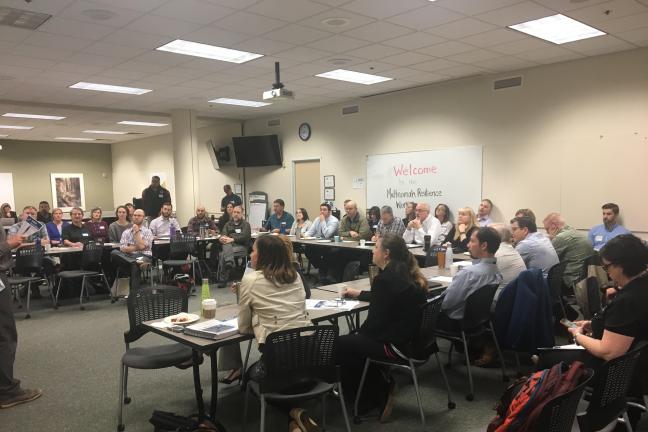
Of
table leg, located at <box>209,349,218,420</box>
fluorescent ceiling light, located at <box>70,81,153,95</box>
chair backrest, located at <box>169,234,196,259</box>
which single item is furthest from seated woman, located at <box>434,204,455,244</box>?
fluorescent ceiling light, located at <box>70,81,153,95</box>

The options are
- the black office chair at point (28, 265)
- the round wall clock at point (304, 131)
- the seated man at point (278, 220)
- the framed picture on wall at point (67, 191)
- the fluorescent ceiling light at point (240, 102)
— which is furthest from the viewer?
the framed picture on wall at point (67, 191)

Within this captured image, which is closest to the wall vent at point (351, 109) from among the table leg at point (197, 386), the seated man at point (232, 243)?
the seated man at point (232, 243)

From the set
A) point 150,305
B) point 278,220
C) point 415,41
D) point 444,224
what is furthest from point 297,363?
point 278,220

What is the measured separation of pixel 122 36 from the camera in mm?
5125

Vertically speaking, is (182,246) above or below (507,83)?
below

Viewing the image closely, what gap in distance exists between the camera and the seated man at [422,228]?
A: 272 inches

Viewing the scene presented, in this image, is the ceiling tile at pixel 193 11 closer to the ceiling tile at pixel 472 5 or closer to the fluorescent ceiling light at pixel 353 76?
the ceiling tile at pixel 472 5

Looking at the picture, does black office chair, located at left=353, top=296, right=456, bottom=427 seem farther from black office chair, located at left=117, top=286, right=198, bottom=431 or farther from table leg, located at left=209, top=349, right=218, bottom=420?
black office chair, located at left=117, top=286, right=198, bottom=431

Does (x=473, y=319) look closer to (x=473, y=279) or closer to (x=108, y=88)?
(x=473, y=279)

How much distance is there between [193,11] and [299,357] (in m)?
3.43

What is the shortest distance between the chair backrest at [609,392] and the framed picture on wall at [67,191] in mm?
17148

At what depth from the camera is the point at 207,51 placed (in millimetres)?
5918

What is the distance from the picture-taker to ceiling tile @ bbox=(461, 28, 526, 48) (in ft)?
17.2

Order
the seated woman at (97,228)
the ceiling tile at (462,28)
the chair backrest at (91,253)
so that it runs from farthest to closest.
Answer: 1. the seated woman at (97,228)
2. the chair backrest at (91,253)
3. the ceiling tile at (462,28)
